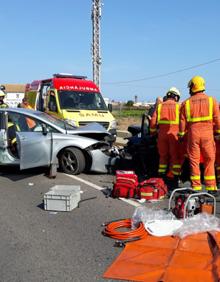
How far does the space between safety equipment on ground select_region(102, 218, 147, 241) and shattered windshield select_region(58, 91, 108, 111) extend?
8668 millimetres

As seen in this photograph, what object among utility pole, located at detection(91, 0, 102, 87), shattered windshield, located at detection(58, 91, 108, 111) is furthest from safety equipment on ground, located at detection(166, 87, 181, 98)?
utility pole, located at detection(91, 0, 102, 87)

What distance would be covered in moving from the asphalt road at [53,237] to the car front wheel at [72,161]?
3.00 feet

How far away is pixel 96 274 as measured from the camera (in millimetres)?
4051

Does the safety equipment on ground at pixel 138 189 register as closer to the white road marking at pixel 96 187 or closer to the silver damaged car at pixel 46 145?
the white road marking at pixel 96 187

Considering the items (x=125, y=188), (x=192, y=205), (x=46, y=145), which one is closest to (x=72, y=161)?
(x=46, y=145)

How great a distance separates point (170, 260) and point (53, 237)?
1518mm

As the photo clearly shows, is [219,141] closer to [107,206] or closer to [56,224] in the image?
[107,206]

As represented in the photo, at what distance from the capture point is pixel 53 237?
514 cm

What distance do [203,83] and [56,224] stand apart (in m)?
3.33

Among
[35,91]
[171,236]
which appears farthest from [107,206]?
[35,91]

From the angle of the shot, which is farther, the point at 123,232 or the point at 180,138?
the point at 180,138

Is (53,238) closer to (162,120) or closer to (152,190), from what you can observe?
(152,190)

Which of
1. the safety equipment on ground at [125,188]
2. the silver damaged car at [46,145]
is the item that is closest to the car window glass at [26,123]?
the silver damaged car at [46,145]

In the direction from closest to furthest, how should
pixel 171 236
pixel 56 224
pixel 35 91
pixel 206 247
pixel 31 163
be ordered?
pixel 206 247 → pixel 171 236 → pixel 56 224 → pixel 31 163 → pixel 35 91
